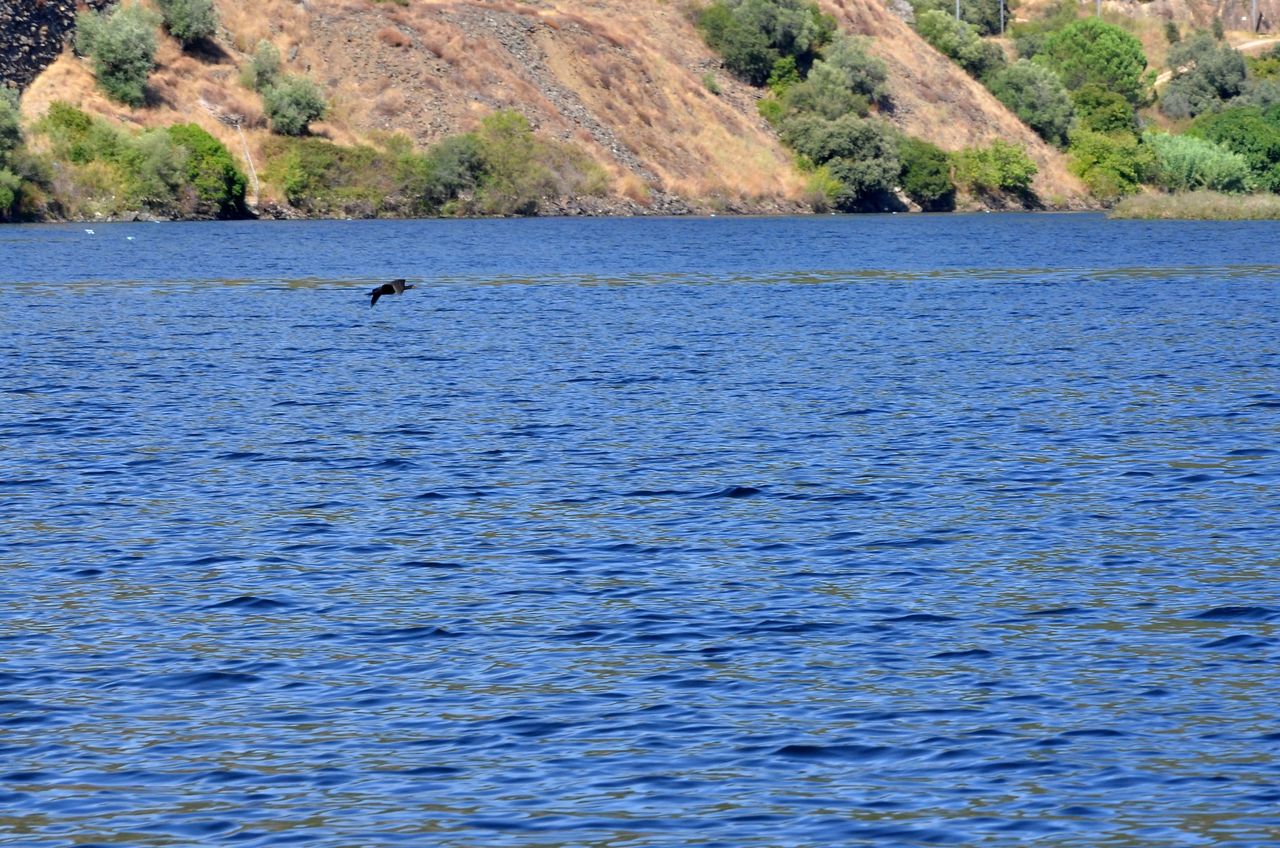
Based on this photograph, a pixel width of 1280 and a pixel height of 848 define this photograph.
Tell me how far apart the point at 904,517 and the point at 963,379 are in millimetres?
15916

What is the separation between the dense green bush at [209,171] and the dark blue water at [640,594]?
7497 cm

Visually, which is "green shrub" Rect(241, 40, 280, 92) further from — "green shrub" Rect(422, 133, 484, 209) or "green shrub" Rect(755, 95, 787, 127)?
"green shrub" Rect(755, 95, 787, 127)

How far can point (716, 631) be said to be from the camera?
1759cm

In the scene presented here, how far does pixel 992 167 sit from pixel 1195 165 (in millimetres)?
16984

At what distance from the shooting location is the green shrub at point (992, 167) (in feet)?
502

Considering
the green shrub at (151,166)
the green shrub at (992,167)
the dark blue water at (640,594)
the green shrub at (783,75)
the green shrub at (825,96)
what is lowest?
the dark blue water at (640,594)

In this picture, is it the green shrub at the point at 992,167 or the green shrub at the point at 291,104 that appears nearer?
the green shrub at the point at 291,104

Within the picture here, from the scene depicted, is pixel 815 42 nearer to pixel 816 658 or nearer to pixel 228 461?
pixel 228 461

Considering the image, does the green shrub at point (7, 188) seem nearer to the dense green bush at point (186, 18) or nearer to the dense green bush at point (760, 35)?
the dense green bush at point (186, 18)

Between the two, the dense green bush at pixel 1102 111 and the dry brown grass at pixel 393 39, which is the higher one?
the dry brown grass at pixel 393 39

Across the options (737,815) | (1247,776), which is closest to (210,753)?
(737,815)

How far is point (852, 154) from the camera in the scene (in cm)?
14438

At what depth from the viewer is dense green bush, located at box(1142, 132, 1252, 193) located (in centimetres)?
14838

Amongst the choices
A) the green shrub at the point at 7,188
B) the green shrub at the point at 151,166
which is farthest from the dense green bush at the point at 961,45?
the green shrub at the point at 7,188
